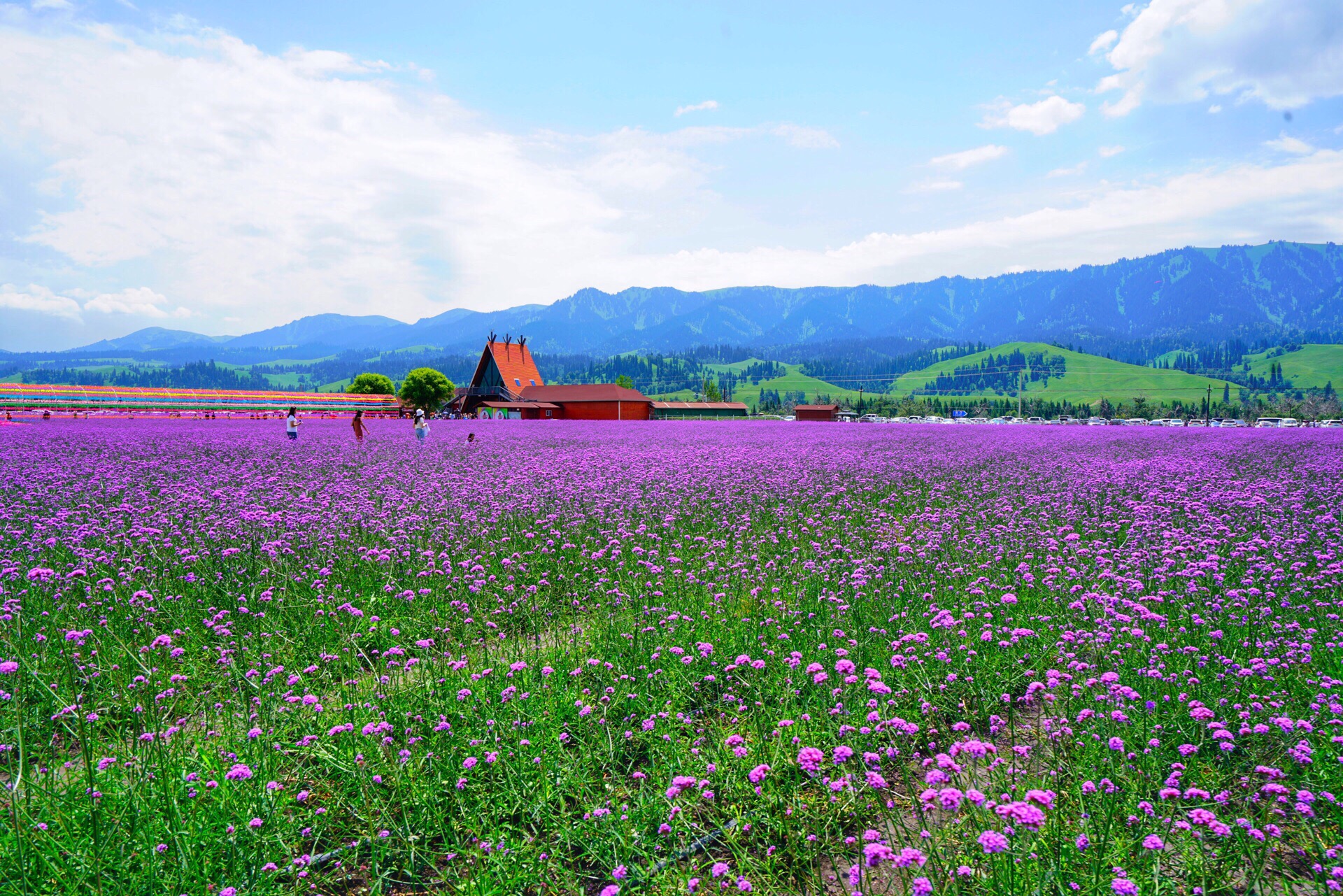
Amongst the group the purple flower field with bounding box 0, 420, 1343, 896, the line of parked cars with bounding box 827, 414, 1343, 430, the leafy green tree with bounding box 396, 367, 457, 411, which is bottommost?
the line of parked cars with bounding box 827, 414, 1343, 430

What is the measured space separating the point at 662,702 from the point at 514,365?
290 ft

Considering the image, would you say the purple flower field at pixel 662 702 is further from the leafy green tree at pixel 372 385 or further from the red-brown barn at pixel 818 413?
the leafy green tree at pixel 372 385

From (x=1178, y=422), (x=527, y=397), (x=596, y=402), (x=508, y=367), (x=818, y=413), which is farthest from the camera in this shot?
(x=508, y=367)

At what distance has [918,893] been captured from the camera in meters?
1.97

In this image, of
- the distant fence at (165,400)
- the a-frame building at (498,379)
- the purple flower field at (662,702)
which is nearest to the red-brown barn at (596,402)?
the a-frame building at (498,379)

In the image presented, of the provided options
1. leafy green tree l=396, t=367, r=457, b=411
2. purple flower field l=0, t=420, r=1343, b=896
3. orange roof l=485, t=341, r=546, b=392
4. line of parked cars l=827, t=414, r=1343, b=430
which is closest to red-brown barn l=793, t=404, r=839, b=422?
line of parked cars l=827, t=414, r=1343, b=430

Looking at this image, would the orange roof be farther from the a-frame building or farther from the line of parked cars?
the line of parked cars

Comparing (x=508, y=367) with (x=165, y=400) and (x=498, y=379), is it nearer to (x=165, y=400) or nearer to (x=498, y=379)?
(x=498, y=379)

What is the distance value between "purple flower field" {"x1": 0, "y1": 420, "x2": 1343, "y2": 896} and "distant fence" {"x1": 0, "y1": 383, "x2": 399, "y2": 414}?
47.8 m

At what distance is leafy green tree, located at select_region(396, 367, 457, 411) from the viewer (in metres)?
87.8

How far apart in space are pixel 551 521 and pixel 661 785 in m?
5.60

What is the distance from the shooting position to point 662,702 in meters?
4.05

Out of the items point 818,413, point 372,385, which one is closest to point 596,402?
point 818,413

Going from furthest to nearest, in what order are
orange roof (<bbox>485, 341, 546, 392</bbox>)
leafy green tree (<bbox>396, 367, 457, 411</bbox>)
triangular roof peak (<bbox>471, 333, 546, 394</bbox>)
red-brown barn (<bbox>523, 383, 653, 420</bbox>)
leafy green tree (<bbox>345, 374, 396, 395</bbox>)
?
1. leafy green tree (<bbox>345, 374, 396, 395</bbox>)
2. leafy green tree (<bbox>396, 367, 457, 411</bbox>)
3. triangular roof peak (<bbox>471, 333, 546, 394</bbox>)
4. orange roof (<bbox>485, 341, 546, 392</bbox>)
5. red-brown barn (<bbox>523, 383, 653, 420</bbox>)
